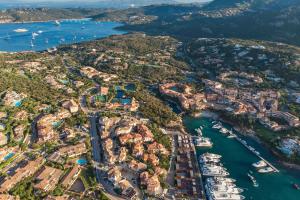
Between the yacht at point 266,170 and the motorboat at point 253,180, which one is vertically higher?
the yacht at point 266,170

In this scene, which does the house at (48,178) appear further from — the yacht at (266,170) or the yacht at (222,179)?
the yacht at (266,170)

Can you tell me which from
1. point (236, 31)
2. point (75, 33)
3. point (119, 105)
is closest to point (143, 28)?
point (75, 33)

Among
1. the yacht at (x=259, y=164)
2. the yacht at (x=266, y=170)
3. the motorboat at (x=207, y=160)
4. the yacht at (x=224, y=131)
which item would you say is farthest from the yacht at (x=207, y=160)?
the yacht at (x=224, y=131)

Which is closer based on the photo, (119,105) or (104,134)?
(104,134)

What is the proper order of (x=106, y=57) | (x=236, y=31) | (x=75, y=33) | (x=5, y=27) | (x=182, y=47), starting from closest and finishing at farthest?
(x=106, y=57)
(x=182, y=47)
(x=236, y=31)
(x=75, y=33)
(x=5, y=27)

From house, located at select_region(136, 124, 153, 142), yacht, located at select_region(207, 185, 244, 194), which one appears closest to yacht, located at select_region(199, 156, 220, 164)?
yacht, located at select_region(207, 185, 244, 194)

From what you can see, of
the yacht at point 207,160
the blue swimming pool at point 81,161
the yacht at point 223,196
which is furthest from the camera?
the yacht at point 207,160

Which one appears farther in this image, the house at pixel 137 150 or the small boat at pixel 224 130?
the small boat at pixel 224 130

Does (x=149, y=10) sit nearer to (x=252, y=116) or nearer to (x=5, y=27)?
(x=5, y=27)
